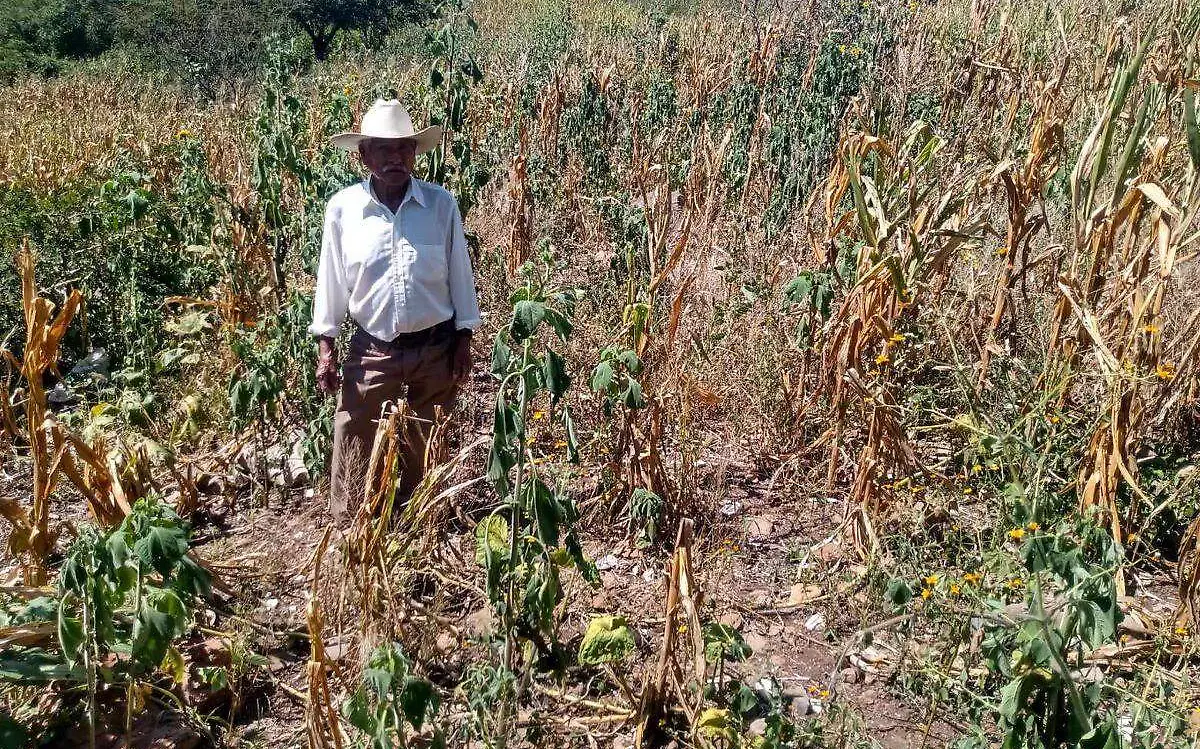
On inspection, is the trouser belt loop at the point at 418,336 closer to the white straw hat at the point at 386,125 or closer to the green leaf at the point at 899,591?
the white straw hat at the point at 386,125

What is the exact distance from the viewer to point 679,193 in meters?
5.32

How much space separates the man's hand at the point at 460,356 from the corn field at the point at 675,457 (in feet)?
0.83

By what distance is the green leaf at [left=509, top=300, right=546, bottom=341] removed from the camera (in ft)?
6.80

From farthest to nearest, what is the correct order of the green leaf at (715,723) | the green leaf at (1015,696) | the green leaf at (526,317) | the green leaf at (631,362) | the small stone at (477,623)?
the green leaf at (631,362), the small stone at (477,623), the green leaf at (715,723), the green leaf at (526,317), the green leaf at (1015,696)

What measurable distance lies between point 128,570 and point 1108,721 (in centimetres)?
194

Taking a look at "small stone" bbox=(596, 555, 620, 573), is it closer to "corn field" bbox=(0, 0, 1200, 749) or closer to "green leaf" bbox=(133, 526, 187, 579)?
"corn field" bbox=(0, 0, 1200, 749)

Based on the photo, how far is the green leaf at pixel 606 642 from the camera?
247 cm

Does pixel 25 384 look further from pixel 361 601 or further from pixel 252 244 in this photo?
pixel 361 601

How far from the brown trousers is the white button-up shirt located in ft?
0.29

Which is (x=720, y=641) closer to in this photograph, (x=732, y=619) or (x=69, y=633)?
(x=732, y=619)

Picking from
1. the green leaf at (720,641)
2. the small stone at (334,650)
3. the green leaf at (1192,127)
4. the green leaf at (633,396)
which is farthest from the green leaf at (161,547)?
the green leaf at (1192,127)

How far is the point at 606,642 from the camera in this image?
2.48 m

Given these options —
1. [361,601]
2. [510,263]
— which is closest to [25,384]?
[510,263]

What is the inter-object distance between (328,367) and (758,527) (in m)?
1.66
